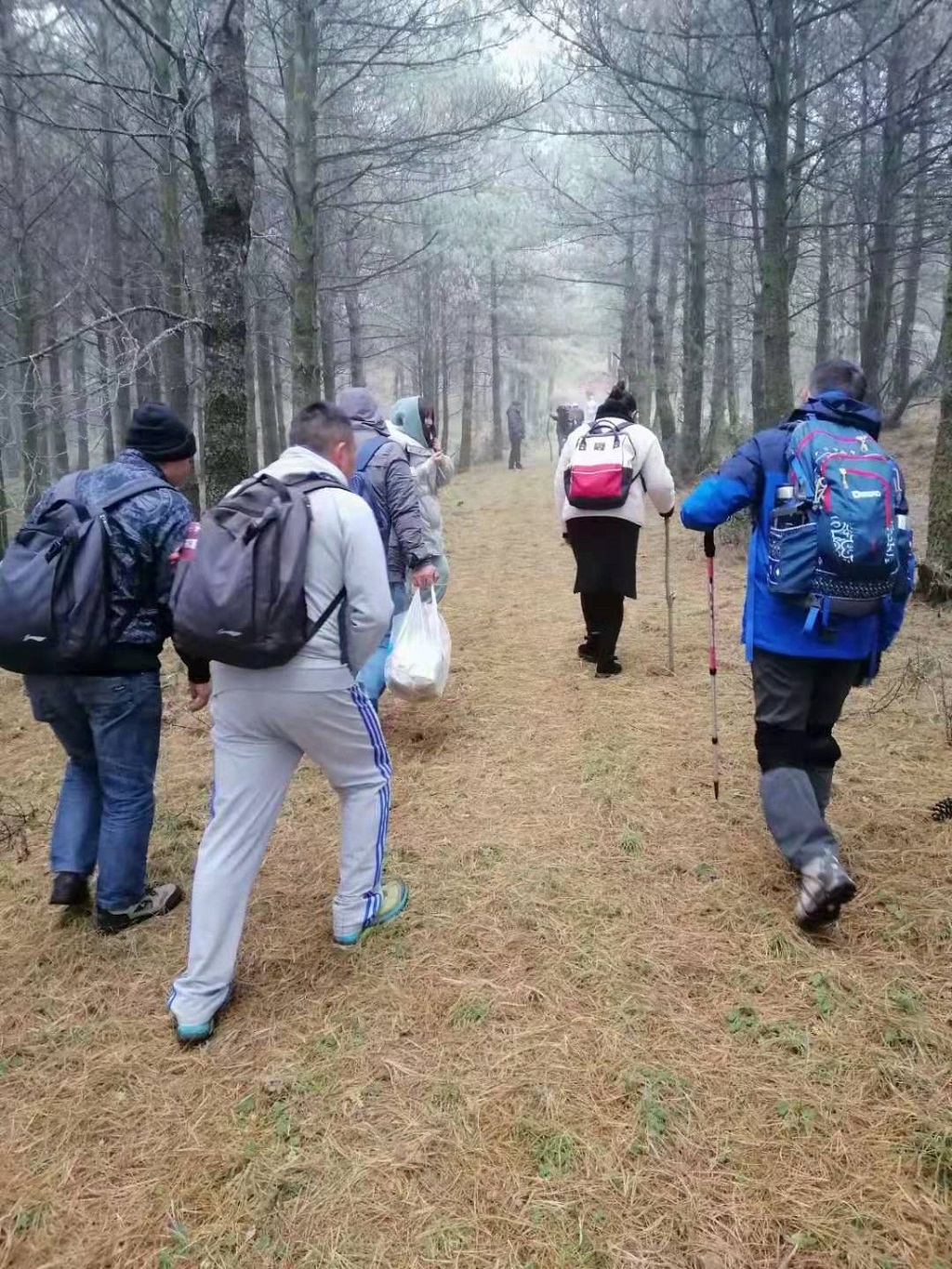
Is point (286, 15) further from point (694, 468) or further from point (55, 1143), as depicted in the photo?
point (55, 1143)

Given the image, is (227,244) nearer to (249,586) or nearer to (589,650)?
(589,650)

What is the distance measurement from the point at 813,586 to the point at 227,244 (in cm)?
457

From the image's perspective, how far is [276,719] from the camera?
2.57 meters

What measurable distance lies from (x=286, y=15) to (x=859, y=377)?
356 inches

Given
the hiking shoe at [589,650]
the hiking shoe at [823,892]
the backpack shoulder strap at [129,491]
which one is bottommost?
the hiking shoe at [823,892]

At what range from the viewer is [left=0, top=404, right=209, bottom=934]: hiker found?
2.88 m

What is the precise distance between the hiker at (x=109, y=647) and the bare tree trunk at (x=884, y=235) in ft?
33.9

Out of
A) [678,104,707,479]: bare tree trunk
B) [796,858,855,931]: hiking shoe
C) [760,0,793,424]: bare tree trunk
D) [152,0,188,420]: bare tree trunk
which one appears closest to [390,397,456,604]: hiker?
[796,858,855,931]: hiking shoe

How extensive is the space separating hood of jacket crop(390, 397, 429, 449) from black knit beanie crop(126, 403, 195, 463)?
230 centimetres

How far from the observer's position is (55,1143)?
222cm

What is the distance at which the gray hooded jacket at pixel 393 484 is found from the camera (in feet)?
14.8

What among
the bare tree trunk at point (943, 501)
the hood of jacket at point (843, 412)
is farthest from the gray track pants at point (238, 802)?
the bare tree trunk at point (943, 501)

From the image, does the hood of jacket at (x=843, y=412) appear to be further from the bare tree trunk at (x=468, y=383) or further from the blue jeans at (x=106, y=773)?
the bare tree trunk at (x=468, y=383)

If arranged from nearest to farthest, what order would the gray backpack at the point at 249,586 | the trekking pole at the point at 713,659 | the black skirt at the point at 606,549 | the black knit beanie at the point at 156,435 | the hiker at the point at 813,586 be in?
the gray backpack at the point at 249,586 → the hiker at the point at 813,586 → the black knit beanie at the point at 156,435 → the trekking pole at the point at 713,659 → the black skirt at the point at 606,549
